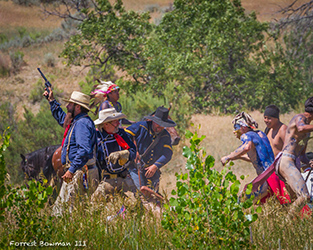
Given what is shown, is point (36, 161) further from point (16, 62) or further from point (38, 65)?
point (16, 62)

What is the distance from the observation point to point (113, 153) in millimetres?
4664

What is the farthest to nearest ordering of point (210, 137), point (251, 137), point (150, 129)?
1. point (210, 137)
2. point (150, 129)
3. point (251, 137)

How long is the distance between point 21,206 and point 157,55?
39.3 ft

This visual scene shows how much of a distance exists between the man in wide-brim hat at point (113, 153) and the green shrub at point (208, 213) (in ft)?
5.79

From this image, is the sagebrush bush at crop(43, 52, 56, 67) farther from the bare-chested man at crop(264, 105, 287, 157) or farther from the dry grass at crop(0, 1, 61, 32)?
the bare-chested man at crop(264, 105, 287, 157)

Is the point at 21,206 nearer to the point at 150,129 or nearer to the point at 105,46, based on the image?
the point at 150,129

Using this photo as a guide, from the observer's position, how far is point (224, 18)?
14.1 meters

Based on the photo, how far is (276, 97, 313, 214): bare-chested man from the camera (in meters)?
4.36

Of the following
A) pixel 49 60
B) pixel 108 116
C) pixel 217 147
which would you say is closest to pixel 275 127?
pixel 108 116

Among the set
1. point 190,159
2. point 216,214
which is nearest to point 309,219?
point 216,214

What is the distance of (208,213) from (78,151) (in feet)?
6.70

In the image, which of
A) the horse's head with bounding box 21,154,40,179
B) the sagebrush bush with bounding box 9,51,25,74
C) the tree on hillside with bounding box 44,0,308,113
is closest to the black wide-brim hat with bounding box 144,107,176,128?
the horse's head with bounding box 21,154,40,179

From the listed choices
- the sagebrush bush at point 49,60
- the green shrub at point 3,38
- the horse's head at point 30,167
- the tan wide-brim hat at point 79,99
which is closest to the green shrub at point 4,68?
the sagebrush bush at point 49,60

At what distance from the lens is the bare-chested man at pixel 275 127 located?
5562mm
